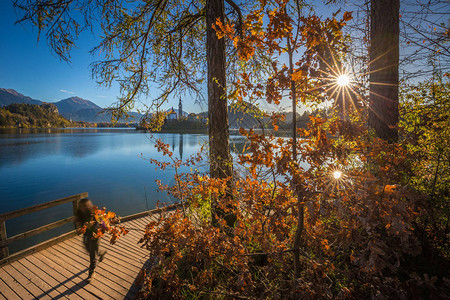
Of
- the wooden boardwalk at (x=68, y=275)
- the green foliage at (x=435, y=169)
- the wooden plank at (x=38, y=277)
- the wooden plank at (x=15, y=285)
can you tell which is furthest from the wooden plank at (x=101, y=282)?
the green foliage at (x=435, y=169)

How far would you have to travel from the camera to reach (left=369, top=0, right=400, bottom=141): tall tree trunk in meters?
3.51

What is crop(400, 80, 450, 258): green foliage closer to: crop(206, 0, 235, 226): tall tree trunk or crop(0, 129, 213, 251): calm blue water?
crop(206, 0, 235, 226): tall tree trunk

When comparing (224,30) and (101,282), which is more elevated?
(224,30)

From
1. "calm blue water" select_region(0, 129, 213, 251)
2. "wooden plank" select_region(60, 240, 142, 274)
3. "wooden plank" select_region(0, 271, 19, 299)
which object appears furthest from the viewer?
"calm blue water" select_region(0, 129, 213, 251)

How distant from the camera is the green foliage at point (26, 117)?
97706 millimetres

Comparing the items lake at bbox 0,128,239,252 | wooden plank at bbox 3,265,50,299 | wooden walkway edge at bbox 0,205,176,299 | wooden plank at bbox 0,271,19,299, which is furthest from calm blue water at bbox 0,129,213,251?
wooden plank at bbox 0,271,19,299

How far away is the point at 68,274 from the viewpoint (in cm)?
392

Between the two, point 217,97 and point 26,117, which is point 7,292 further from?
point 26,117

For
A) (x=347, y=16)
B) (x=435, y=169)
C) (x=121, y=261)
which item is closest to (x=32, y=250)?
→ (x=121, y=261)

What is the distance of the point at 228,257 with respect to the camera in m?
1.92

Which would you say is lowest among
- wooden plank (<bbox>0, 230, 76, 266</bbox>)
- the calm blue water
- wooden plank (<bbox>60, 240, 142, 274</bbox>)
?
the calm blue water

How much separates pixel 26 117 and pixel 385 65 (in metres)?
160

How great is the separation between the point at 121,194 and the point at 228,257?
610 inches

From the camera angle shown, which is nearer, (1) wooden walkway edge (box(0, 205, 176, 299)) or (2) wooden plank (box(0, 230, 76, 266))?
(1) wooden walkway edge (box(0, 205, 176, 299))
